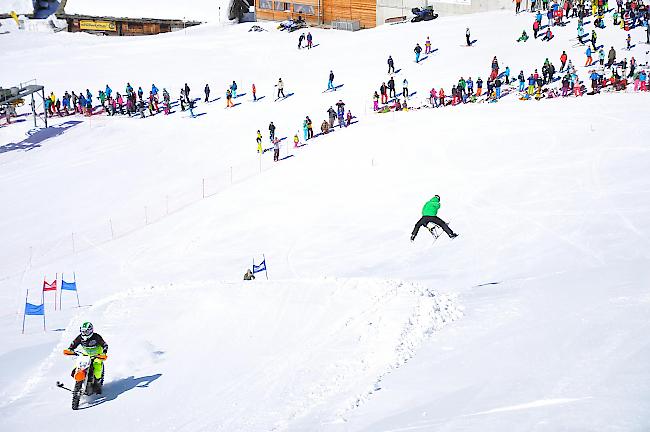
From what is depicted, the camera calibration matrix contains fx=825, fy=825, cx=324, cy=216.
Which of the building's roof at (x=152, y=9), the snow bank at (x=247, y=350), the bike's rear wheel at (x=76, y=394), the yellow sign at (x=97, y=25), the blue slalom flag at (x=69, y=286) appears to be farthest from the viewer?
the yellow sign at (x=97, y=25)

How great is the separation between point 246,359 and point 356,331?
5.36 feet

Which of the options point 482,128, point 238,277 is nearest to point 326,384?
point 238,277

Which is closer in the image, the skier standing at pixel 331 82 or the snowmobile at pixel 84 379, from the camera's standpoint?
the snowmobile at pixel 84 379

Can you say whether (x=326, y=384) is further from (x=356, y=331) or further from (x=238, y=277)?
(x=238, y=277)

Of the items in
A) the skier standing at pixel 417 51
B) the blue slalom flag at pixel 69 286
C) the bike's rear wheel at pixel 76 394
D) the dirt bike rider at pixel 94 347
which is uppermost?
the skier standing at pixel 417 51

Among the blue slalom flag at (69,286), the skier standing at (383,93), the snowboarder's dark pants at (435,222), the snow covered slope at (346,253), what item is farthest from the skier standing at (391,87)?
the blue slalom flag at (69,286)

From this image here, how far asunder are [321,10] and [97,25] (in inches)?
786

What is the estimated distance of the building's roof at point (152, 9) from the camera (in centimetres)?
5712

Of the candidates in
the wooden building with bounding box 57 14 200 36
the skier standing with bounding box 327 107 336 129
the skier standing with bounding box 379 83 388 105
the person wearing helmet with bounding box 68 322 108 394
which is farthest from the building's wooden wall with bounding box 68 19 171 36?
the person wearing helmet with bounding box 68 322 108 394

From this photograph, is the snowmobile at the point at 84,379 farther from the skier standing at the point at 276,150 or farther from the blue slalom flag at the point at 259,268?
the skier standing at the point at 276,150

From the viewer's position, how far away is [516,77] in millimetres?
32625

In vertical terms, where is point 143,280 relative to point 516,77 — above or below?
below

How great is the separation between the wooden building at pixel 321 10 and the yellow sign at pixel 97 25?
1323cm

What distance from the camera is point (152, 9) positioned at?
59.1 m
